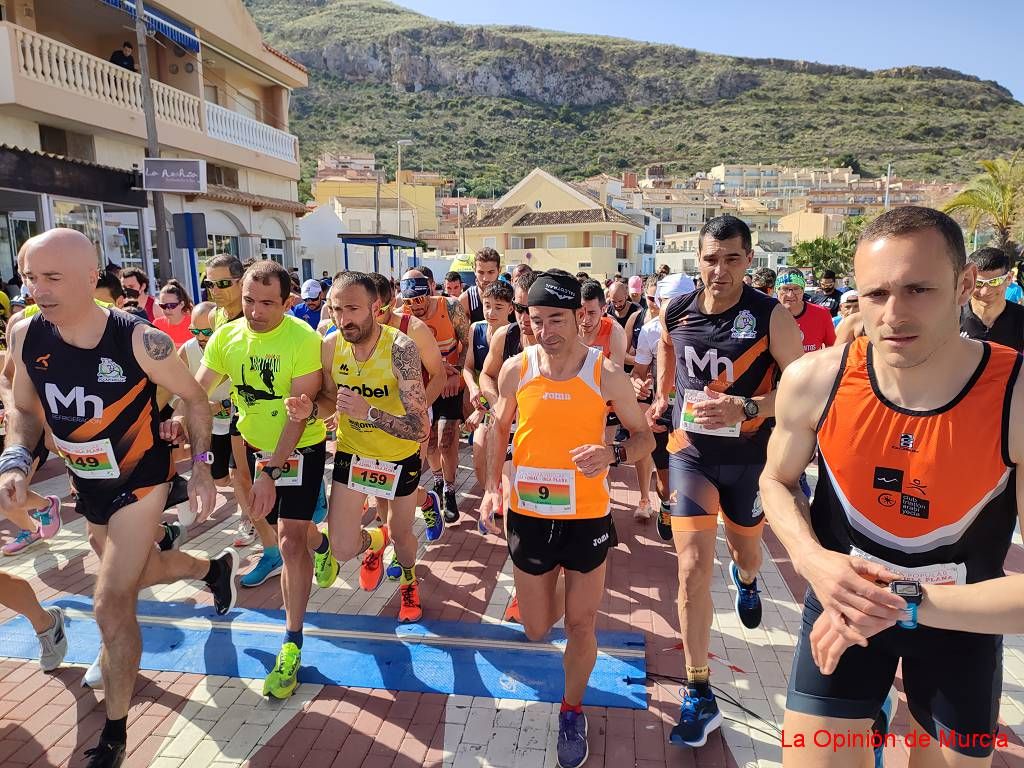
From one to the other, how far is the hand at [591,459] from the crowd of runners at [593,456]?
26 millimetres

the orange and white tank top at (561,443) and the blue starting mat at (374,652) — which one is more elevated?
the orange and white tank top at (561,443)

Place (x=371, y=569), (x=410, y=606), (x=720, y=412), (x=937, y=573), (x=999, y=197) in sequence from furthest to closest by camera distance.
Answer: (x=999, y=197) → (x=371, y=569) → (x=410, y=606) → (x=720, y=412) → (x=937, y=573)

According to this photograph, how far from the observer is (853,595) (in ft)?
5.80

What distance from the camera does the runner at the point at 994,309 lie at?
5703 mm

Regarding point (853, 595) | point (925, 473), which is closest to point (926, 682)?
point (853, 595)

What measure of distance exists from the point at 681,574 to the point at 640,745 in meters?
0.84

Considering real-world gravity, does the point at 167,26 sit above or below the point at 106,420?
above

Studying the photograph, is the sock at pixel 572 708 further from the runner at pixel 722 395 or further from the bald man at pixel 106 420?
the bald man at pixel 106 420

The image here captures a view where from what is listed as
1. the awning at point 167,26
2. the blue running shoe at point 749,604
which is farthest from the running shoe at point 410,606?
the awning at point 167,26

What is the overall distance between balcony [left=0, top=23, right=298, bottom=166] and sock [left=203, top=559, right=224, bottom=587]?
41.4 feet

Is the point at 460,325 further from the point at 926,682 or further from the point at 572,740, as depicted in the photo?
the point at 926,682

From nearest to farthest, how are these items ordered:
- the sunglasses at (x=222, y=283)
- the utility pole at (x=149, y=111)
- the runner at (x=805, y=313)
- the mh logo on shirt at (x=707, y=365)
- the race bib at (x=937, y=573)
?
the race bib at (x=937, y=573)
the mh logo on shirt at (x=707, y=365)
the sunglasses at (x=222, y=283)
the runner at (x=805, y=313)
the utility pole at (x=149, y=111)

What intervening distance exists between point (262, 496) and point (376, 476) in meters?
0.70

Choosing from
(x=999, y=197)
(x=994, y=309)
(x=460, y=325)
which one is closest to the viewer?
(x=994, y=309)
